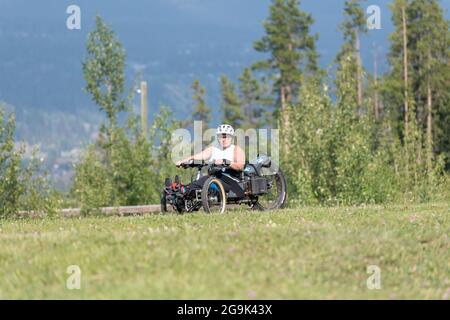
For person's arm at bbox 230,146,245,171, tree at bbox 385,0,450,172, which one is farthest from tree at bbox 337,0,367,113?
person's arm at bbox 230,146,245,171

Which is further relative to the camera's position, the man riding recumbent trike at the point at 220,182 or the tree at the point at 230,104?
the tree at the point at 230,104

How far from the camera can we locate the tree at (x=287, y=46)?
91.4 metres

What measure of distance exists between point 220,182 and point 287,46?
245 feet

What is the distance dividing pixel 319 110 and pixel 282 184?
40.5ft

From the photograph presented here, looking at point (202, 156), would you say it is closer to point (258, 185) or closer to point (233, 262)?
point (258, 185)

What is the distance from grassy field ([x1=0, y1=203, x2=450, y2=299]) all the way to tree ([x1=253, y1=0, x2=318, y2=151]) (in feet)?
257

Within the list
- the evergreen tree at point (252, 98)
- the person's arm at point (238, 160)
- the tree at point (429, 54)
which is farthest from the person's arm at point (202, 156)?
the evergreen tree at point (252, 98)

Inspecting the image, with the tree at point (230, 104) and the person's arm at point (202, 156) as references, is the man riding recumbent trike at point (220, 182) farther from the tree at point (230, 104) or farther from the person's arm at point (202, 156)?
the tree at point (230, 104)

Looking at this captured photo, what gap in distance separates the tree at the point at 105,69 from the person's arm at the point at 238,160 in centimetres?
3162

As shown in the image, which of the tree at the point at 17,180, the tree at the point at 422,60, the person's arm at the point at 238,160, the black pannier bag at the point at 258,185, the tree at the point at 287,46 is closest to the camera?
the person's arm at the point at 238,160

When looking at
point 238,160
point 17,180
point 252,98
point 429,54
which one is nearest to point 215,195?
point 238,160

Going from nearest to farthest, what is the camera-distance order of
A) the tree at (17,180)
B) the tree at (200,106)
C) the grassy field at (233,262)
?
the grassy field at (233,262) < the tree at (17,180) < the tree at (200,106)

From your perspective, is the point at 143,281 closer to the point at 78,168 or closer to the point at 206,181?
the point at 206,181

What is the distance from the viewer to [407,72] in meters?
78.7
